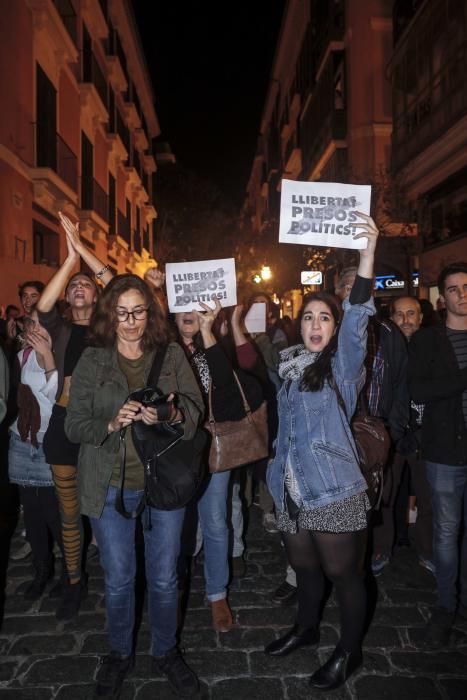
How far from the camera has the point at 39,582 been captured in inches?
165

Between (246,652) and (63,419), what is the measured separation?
1.87 meters

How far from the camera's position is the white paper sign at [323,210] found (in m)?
3.37

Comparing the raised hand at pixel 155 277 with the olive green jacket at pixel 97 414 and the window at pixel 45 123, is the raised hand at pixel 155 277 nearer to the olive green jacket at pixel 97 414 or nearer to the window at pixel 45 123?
the olive green jacket at pixel 97 414

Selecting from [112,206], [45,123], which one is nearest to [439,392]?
[45,123]

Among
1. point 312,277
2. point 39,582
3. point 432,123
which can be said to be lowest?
point 39,582

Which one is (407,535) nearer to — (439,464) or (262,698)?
(439,464)

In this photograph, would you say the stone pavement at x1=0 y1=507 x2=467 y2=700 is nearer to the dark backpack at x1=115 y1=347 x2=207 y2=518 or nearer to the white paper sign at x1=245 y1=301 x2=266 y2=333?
the dark backpack at x1=115 y1=347 x2=207 y2=518

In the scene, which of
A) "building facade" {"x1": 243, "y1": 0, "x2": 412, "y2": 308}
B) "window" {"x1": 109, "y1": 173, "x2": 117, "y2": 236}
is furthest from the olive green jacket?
"window" {"x1": 109, "y1": 173, "x2": 117, "y2": 236}

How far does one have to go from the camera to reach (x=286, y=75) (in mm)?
37500

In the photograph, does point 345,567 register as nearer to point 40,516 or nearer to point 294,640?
point 294,640

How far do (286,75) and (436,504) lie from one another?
3909cm

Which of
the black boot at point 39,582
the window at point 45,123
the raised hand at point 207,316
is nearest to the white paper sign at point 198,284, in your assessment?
the raised hand at point 207,316

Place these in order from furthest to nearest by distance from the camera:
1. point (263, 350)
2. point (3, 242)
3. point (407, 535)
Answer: point (3, 242), point (263, 350), point (407, 535)

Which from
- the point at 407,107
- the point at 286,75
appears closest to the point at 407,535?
the point at 407,107
